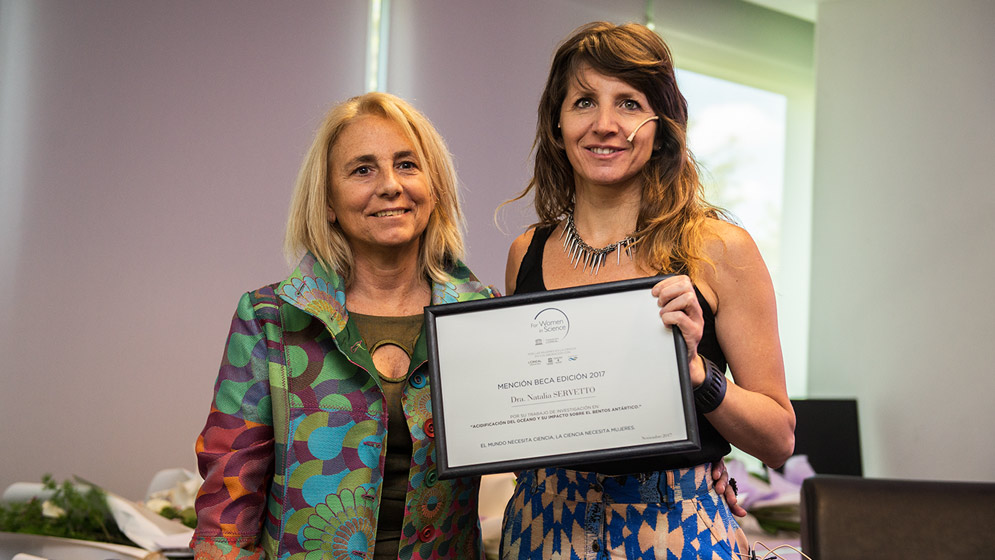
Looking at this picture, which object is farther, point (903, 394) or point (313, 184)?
point (903, 394)

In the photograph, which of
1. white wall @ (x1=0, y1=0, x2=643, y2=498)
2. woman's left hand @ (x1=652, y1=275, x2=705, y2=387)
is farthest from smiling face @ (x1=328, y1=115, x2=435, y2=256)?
white wall @ (x1=0, y1=0, x2=643, y2=498)

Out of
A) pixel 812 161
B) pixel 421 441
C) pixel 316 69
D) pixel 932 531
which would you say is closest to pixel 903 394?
pixel 812 161

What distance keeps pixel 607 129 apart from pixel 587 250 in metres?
0.24

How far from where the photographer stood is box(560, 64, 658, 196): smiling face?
160 centimetres

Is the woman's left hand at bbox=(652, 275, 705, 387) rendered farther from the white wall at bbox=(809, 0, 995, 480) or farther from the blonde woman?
the white wall at bbox=(809, 0, 995, 480)

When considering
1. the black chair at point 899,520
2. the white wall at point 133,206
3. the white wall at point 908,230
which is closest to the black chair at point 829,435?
the white wall at point 908,230

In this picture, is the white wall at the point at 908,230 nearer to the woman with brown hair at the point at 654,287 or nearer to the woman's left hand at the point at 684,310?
the woman with brown hair at the point at 654,287

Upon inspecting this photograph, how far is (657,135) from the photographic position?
1673 mm

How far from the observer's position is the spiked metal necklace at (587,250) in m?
1.64

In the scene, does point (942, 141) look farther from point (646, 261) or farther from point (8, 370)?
point (8, 370)

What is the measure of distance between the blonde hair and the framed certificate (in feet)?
1.16

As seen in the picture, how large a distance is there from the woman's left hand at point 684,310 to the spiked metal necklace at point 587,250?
233mm

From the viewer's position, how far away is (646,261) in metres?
1.59

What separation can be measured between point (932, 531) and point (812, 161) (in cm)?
376
